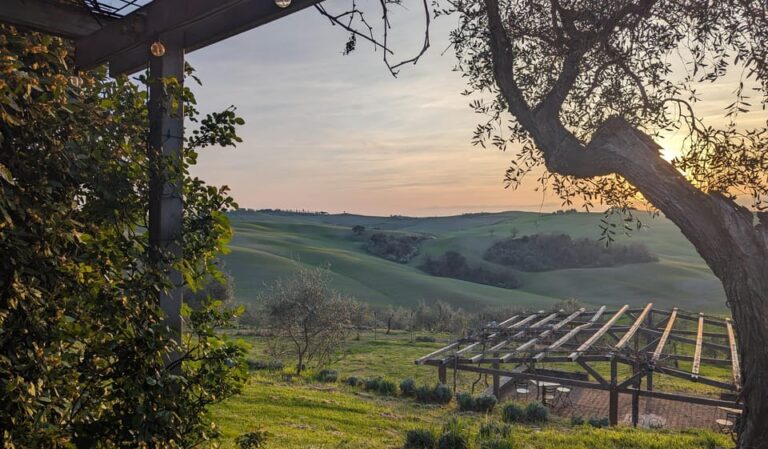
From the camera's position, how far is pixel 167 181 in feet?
10.1

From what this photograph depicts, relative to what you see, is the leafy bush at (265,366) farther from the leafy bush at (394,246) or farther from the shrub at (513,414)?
the leafy bush at (394,246)

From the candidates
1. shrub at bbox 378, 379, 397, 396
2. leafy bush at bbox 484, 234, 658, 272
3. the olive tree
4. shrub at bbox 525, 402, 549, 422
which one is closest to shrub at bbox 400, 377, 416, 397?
shrub at bbox 378, 379, 397, 396

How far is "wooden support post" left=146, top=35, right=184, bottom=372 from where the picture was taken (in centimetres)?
308

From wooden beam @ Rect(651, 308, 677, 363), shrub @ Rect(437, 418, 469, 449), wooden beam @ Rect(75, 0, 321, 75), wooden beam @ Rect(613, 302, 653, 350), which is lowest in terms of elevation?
wooden beam @ Rect(651, 308, 677, 363)

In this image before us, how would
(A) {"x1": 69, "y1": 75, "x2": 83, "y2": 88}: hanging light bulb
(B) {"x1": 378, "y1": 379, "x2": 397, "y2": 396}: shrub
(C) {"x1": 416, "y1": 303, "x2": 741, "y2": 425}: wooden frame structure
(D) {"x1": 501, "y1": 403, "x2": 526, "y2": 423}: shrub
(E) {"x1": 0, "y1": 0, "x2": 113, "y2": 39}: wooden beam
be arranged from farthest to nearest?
(B) {"x1": 378, "y1": 379, "x2": 397, "y2": 396}: shrub, (C) {"x1": 416, "y1": 303, "x2": 741, "y2": 425}: wooden frame structure, (D) {"x1": 501, "y1": 403, "x2": 526, "y2": 423}: shrub, (E) {"x1": 0, "y1": 0, "x2": 113, "y2": 39}: wooden beam, (A) {"x1": 69, "y1": 75, "x2": 83, "y2": 88}: hanging light bulb

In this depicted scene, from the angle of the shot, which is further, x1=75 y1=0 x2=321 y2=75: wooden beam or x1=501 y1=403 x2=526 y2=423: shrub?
x1=501 y1=403 x2=526 y2=423: shrub

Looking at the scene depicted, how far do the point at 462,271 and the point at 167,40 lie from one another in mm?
82528

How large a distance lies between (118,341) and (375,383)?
18.2 m

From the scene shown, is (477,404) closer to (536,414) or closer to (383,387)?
(536,414)

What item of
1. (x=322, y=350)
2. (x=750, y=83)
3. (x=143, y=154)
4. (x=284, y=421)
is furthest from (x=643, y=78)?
(x=322, y=350)

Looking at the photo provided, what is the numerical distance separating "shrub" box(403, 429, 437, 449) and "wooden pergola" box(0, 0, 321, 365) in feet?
24.8

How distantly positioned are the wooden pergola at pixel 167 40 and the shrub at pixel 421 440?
7.56 m

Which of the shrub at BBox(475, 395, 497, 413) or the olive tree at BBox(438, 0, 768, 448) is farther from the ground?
the olive tree at BBox(438, 0, 768, 448)

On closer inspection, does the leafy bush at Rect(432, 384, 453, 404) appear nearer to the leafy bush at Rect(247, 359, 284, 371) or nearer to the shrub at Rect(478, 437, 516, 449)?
the leafy bush at Rect(247, 359, 284, 371)
